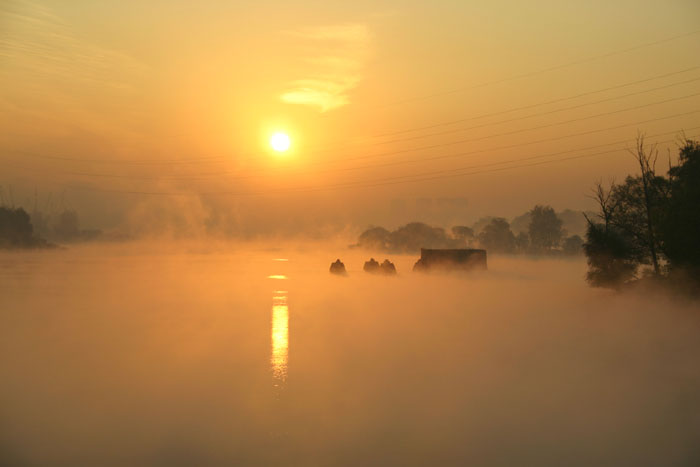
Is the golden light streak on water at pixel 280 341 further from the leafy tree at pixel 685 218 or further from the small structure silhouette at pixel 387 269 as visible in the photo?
the small structure silhouette at pixel 387 269

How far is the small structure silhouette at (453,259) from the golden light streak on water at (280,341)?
51412 mm

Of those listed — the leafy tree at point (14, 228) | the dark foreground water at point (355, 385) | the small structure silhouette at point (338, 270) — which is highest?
the leafy tree at point (14, 228)

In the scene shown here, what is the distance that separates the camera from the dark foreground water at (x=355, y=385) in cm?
2705

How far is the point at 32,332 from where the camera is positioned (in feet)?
197

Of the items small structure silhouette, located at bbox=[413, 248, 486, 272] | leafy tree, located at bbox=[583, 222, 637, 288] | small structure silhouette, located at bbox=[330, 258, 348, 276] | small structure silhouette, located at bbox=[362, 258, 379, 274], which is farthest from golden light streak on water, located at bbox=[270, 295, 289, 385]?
small structure silhouette, located at bbox=[362, 258, 379, 274]

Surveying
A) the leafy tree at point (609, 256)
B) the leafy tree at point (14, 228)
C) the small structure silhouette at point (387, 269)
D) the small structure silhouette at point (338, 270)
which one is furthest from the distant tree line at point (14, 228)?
the leafy tree at point (609, 256)

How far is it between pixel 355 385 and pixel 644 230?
50764mm

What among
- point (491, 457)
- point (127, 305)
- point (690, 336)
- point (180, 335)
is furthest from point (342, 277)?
point (491, 457)

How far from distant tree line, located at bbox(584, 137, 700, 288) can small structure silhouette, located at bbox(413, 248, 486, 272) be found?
47.6 metres

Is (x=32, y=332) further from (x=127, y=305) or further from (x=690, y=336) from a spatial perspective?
(x=690, y=336)

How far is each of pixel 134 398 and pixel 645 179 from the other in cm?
6529

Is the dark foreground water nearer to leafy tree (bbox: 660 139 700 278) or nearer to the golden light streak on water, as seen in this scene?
the golden light streak on water

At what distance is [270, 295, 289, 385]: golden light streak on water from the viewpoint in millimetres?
40312

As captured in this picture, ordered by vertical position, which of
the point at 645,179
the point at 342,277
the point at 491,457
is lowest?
the point at 491,457
